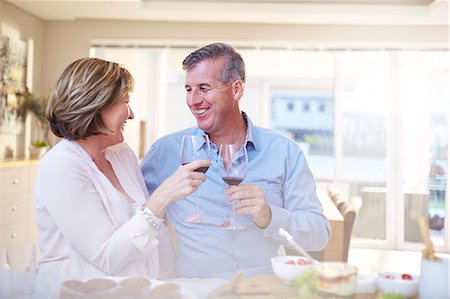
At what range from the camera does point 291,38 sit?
3939 millimetres

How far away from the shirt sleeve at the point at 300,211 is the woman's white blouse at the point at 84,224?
0.87 feet

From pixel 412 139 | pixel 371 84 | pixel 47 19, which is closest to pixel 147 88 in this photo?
pixel 47 19

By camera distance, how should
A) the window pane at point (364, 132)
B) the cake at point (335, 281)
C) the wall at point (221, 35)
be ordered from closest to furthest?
the cake at point (335, 281), the wall at point (221, 35), the window pane at point (364, 132)

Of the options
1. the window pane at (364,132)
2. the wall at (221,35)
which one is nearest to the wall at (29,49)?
the wall at (221,35)

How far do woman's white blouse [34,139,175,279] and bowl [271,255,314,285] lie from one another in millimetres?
214

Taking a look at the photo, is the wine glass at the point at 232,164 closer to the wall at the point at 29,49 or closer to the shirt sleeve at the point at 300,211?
the shirt sleeve at the point at 300,211

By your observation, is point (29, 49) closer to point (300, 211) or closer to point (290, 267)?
point (300, 211)

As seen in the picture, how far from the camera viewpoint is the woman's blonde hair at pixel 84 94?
925 mm

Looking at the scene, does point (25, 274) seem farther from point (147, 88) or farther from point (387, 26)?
point (147, 88)

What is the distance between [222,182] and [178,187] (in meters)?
0.33

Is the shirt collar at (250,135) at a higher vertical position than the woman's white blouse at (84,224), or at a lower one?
higher

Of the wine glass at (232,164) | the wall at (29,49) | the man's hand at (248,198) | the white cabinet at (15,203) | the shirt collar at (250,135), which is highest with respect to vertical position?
the wall at (29,49)

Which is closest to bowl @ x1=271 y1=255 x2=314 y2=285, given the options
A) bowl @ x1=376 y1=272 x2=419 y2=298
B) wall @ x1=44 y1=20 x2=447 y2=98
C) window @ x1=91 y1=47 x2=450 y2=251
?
bowl @ x1=376 y1=272 x2=419 y2=298

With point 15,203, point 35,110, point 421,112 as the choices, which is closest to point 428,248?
point 15,203
